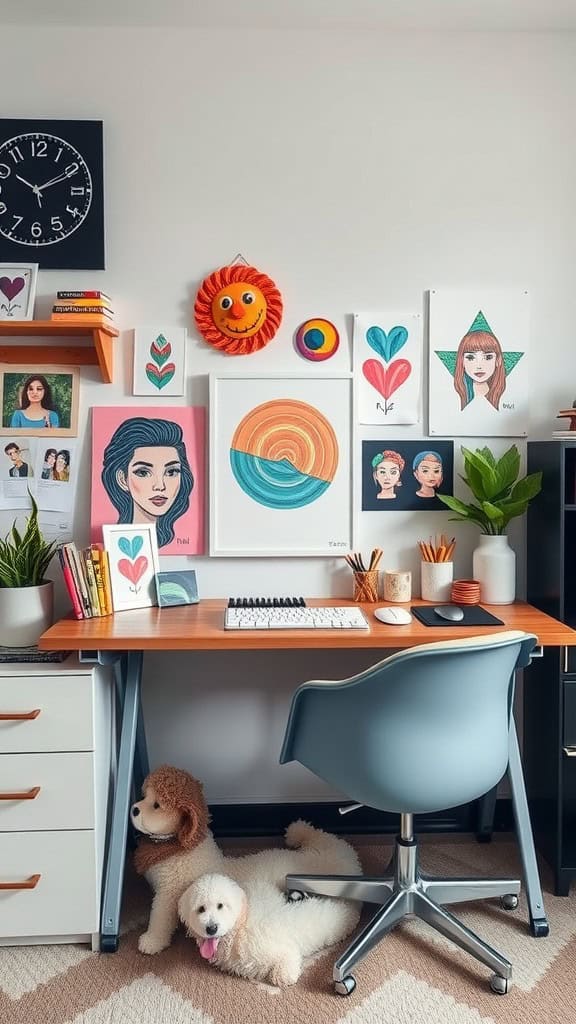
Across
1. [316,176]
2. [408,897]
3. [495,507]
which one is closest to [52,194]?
[316,176]

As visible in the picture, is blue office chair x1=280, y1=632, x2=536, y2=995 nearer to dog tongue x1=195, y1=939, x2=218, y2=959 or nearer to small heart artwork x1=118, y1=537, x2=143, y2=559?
dog tongue x1=195, y1=939, x2=218, y2=959

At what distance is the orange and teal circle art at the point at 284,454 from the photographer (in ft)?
7.83

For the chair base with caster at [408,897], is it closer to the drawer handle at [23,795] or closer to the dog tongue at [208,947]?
the dog tongue at [208,947]

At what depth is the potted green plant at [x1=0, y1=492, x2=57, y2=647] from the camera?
6.77 ft

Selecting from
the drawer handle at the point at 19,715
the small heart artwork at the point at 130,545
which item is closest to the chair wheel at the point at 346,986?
the drawer handle at the point at 19,715

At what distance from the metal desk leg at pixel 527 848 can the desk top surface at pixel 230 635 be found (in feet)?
0.88

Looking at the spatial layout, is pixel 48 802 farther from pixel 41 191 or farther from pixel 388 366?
pixel 41 191

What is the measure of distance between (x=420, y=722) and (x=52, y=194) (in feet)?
6.06

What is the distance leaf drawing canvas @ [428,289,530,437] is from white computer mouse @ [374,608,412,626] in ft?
2.09

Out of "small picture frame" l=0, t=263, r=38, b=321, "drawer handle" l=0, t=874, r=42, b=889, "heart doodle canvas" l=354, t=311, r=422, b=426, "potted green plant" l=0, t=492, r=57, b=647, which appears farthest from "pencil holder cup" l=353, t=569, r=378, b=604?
"small picture frame" l=0, t=263, r=38, b=321

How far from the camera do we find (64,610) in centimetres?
244

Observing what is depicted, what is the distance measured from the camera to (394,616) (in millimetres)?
2055

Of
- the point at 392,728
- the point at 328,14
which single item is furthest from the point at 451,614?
the point at 328,14

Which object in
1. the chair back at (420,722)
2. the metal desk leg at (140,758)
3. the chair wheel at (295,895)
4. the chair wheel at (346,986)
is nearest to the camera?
the chair back at (420,722)
